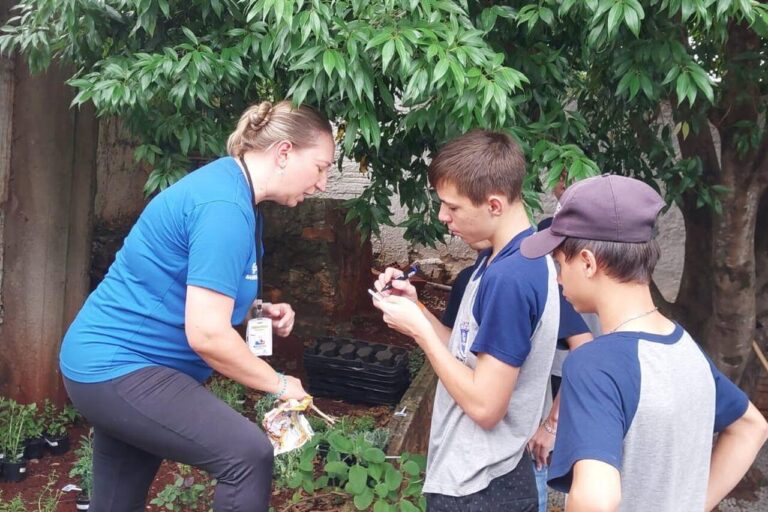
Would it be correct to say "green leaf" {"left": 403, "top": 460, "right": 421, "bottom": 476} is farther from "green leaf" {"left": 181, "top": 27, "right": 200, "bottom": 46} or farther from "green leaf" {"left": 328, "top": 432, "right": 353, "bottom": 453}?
"green leaf" {"left": 181, "top": 27, "right": 200, "bottom": 46}

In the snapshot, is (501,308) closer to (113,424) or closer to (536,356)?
(536,356)

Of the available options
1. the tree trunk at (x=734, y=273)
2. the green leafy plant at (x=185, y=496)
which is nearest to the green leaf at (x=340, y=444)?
the green leafy plant at (x=185, y=496)

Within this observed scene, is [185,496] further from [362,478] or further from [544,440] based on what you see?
[544,440]

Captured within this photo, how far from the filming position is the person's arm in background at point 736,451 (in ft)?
6.25

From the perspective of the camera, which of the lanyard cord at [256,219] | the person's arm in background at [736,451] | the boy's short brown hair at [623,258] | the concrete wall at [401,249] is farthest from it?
the concrete wall at [401,249]

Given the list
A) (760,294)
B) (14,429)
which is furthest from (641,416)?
(760,294)

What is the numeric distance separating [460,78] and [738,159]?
115 inches

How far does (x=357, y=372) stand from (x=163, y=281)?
10.7 feet

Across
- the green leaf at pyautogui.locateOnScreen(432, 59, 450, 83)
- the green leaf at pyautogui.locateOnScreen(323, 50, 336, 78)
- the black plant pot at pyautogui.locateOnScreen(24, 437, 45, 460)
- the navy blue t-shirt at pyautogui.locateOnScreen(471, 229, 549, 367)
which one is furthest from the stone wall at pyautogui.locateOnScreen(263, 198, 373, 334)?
the navy blue t-shirt at pyautogui.locateOnScreen(471, 229, 549, 367)

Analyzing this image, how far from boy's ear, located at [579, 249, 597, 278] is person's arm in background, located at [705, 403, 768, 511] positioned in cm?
52

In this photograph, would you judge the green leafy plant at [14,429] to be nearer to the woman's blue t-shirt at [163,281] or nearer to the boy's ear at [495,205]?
the woman's blue t-shirt at [163,281]

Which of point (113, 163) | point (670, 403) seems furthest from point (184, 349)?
point (113, 163)

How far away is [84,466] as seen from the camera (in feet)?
13.5

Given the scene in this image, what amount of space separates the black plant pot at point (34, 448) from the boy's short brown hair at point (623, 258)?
3787 millimetres
